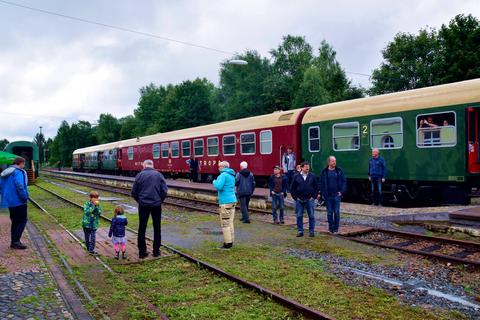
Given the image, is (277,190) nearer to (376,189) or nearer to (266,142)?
(376,189)

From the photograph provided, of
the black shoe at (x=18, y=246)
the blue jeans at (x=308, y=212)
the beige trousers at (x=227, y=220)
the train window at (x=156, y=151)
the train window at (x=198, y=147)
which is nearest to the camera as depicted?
the black shoe at (x=18, y=246)

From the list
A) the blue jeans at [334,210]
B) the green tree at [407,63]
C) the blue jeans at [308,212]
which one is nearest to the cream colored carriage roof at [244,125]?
the blue jeans at [334,210]

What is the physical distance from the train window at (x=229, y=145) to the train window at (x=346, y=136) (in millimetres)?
7228

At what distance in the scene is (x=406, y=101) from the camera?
13328mm

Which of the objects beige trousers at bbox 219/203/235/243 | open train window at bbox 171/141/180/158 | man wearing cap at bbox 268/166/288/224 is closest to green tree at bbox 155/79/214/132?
open train window at bbox 171/141/180/158

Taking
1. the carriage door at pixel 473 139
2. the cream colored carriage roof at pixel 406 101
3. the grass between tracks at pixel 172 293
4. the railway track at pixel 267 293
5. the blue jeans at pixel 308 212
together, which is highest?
the cream colored carriage roof at pixel 406 101

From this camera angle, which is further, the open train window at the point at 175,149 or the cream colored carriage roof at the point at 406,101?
the open train window at the point at 175,149

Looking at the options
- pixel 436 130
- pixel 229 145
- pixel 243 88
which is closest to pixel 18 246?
pixel 436 130

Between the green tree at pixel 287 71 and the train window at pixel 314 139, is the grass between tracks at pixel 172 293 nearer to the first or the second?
the train window at pixel 314 139

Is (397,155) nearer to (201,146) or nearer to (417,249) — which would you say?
(417,249)

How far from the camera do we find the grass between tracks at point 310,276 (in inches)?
207

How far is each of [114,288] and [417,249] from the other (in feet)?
19.2

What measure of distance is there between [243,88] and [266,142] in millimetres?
34775

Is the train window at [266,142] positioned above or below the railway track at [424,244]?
above
